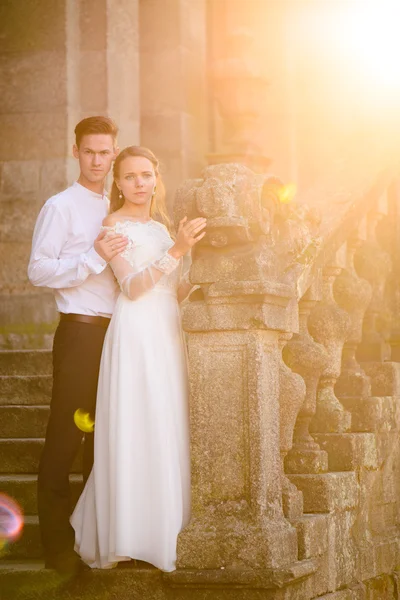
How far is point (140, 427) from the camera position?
5.79 metres

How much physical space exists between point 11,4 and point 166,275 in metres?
4.09

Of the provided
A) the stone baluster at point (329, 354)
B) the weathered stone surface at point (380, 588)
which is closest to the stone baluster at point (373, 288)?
the stone baluster at point (329, 354)

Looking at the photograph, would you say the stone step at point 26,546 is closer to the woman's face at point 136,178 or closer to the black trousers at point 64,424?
the black trousers at point 64,424

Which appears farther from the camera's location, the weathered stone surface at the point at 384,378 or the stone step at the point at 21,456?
the weathered stone surface at the point at 384,378

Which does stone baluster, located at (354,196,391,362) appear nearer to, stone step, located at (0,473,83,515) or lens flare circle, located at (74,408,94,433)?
stone step, located at (0,473,83,515)

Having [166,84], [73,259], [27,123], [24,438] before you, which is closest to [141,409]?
[73,259]

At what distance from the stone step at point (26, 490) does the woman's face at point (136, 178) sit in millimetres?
1451

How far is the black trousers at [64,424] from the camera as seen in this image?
19.4 feet

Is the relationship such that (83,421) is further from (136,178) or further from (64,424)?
(136,178)

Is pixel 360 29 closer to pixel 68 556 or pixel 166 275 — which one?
pixel 166 275

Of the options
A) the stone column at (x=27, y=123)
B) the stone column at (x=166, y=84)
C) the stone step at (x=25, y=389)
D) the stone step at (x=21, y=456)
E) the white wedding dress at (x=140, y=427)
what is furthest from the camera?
the stone column at (x=166, y=84)

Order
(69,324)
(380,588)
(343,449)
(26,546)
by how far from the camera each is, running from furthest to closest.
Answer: (380,588) < (343,449) < (26,546) < (69,324)

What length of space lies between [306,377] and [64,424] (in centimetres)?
121

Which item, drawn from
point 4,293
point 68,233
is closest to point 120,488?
point 68,233
